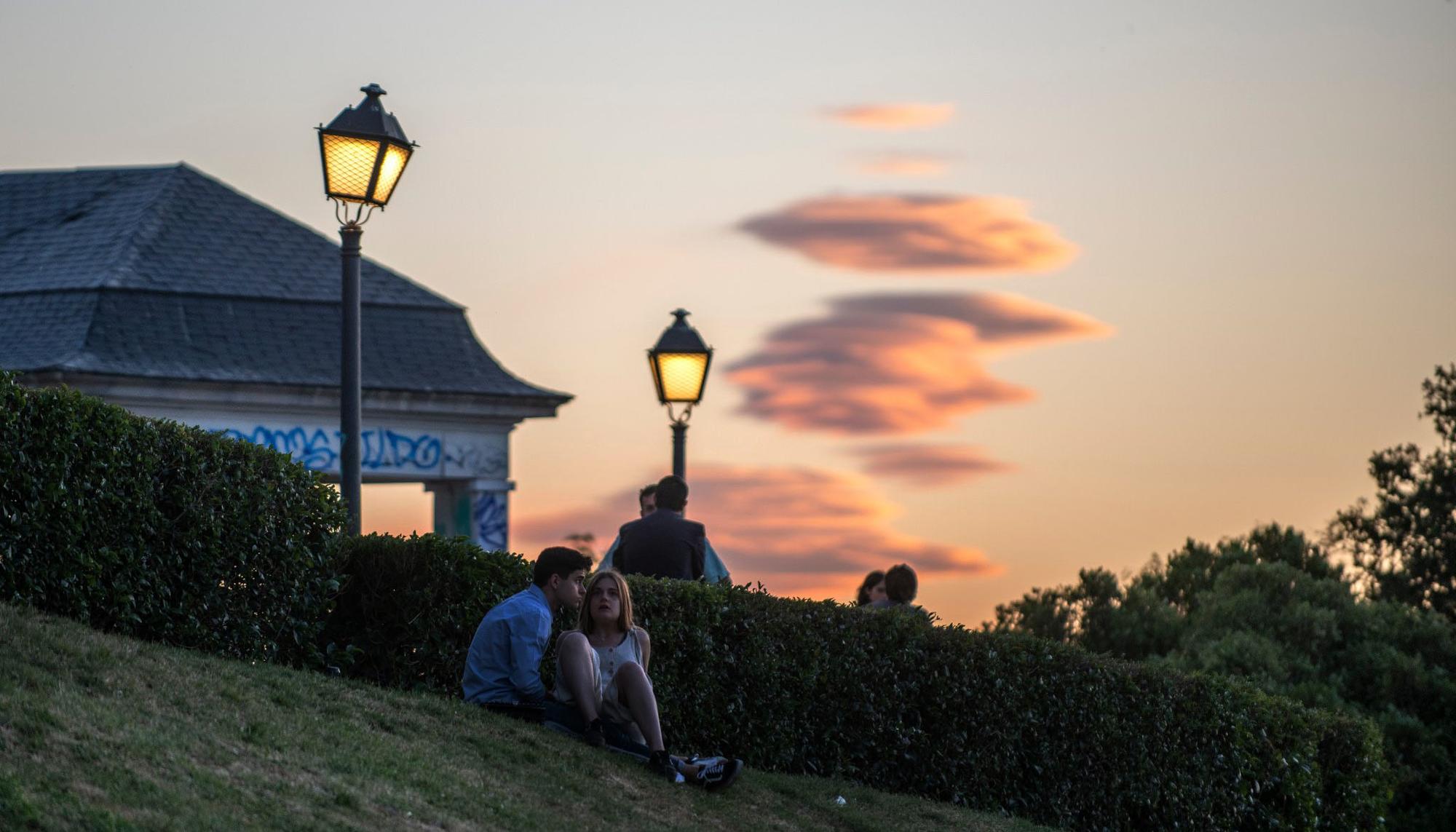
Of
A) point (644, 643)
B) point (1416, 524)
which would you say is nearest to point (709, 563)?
point (644, 643)

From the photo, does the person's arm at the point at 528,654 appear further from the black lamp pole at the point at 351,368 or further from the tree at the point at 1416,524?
the tree at the point at 1416,524

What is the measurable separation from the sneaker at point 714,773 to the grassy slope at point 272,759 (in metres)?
0.12

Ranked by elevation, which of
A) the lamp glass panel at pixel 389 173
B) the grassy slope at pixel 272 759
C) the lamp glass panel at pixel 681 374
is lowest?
the grassy slope at pixel 272 759

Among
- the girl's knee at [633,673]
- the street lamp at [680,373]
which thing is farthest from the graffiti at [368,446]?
the girl's knee at [633,673]

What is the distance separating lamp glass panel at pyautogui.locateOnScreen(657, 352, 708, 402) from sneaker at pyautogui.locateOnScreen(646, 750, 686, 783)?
8.45 m

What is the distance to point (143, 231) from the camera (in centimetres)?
3173

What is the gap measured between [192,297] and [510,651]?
20.6 meters

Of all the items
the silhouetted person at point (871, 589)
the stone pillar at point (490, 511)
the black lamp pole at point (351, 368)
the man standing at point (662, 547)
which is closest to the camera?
the black lamp pole at point (351, 368)

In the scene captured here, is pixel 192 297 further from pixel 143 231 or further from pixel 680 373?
pixel 680 373

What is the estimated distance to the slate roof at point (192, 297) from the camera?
2895 cm

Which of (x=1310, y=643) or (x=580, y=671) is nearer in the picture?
(x=580, y=671)

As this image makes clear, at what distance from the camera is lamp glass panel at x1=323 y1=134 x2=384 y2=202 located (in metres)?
14.4

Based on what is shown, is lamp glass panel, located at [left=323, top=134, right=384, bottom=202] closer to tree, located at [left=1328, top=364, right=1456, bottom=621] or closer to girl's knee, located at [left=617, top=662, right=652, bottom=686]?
girl's knee, located at [left=617, top=662, right=652, bottom=686]

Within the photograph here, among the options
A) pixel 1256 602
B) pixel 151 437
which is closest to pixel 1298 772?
pixel 151 437
